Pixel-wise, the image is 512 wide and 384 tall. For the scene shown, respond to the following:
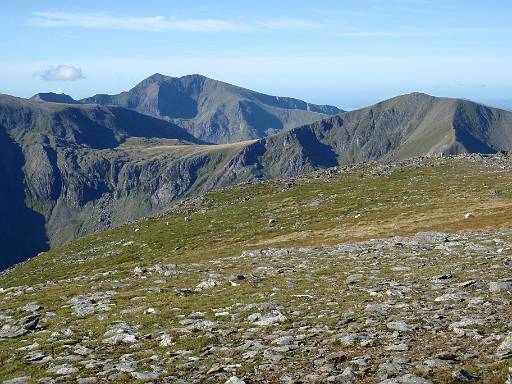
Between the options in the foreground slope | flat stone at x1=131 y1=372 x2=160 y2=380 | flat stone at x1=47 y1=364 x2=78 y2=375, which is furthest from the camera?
flat stone at x1=47 y1=364 x2=78 y2=375

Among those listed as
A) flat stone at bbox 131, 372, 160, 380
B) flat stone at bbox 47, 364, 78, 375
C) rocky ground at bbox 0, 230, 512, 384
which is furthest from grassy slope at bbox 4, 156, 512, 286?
flat stone at bbox 131, 372, 160, 380

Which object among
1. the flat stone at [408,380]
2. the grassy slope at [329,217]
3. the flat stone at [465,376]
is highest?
the flat stone at [465,376]

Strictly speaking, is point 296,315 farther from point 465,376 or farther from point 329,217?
point 329,217

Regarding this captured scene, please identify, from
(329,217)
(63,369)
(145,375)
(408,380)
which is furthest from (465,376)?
(329,217)

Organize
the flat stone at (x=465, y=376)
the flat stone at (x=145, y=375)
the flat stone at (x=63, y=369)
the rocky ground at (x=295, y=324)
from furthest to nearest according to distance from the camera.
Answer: the flat stone at (x=63, y=369) → the flat stone at (x=145, y=375) → the rocky ground at (x=295, y=324) → the flat stone at (x=465, y=376)

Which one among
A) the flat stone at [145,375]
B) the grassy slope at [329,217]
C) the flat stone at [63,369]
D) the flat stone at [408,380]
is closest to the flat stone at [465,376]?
the flat stone at [408,380]

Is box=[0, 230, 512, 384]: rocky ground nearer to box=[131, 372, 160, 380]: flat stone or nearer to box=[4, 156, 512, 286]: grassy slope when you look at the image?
box=[131, 372, 160, 380]: flat stone

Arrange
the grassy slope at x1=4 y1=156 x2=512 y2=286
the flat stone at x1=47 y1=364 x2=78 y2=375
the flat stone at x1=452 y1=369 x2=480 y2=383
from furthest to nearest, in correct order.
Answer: the grassy slope at x1=4 y1=156 x2=512 y2=286 → the flat stone at x1=47 y1=364 x2=78 y2=375 → the flat stone at x1=452 y1=369 x2=480 y2=383

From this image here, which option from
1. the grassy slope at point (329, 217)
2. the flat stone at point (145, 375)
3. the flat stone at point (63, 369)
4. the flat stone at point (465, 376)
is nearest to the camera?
the flat stone at point (465, 376)

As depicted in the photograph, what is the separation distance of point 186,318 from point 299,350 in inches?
288

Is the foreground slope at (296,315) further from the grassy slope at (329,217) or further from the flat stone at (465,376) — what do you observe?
the grassy slope at (329,217)

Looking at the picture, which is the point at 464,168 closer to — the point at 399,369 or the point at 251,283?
the point at 251,283

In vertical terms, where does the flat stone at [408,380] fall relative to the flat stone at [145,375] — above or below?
above

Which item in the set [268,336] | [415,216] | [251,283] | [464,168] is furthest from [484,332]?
[464,168]
